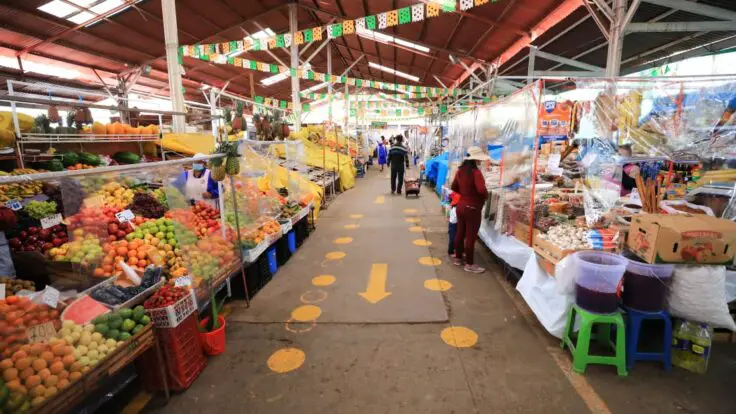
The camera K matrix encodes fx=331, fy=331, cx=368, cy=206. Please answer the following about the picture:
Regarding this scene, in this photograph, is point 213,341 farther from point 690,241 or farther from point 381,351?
point 690,241

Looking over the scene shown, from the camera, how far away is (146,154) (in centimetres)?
527

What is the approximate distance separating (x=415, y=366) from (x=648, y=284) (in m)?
1.81

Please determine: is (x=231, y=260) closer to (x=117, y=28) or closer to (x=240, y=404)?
(x=240, y=404)

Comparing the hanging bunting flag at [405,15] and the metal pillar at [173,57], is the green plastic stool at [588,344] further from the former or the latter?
the hanging bunting flag at [405,15]

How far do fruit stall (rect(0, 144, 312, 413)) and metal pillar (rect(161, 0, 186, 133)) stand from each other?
1792 mm

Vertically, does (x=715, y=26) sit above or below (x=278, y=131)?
above

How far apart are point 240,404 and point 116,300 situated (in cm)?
115

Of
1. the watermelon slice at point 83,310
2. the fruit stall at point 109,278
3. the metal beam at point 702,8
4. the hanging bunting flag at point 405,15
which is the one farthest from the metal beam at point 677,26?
the watermelon slice at point 83,310

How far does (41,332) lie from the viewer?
6.10ft

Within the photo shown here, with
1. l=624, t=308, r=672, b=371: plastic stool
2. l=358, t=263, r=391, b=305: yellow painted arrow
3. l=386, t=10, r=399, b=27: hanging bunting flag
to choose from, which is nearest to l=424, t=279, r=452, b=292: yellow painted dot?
l=358, t=263, r=391, b=305: yellow painted arrow

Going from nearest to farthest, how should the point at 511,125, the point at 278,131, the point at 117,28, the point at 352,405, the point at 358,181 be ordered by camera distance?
the point at 352,405
the point at 511,125
the point at 278,131
the point at 117,28
the point at 358,181

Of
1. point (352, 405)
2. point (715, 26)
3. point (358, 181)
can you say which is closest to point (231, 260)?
point (352, 405)

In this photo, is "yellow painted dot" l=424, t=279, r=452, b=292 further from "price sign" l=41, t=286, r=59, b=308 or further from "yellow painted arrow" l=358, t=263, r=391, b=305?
"price sign" l=41, t=286, r=59, b=308

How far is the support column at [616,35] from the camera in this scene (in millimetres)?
5086
